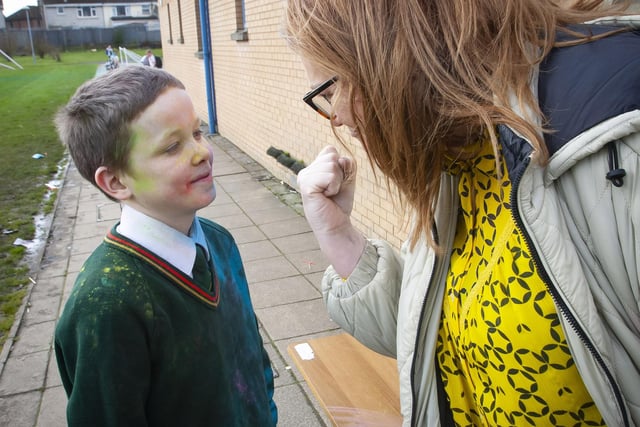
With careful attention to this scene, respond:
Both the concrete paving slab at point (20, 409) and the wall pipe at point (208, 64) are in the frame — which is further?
the wall pipe at point (208, 64)

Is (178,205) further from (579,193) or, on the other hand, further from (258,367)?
(579,193)

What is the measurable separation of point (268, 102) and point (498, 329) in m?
6.89

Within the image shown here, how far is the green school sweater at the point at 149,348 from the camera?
125 cm

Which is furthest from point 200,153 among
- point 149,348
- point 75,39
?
Result: point 75,39

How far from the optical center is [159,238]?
1449 mm

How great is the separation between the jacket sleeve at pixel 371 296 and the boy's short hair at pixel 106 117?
67 cm

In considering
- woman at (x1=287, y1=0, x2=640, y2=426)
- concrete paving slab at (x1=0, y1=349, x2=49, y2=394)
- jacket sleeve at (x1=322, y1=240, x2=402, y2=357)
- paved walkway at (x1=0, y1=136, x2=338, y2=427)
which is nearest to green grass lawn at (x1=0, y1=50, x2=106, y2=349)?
paved walkway at (x1=0, y1=136, x2=338, y2=427)

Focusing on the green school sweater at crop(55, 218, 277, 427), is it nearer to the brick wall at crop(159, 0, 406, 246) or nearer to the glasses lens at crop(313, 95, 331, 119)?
the glasses lens at crop(313, 95, 331, 119)

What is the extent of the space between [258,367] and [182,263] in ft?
1.42

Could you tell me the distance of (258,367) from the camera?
168 cm

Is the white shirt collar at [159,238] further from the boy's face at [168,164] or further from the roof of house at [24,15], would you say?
the roof of house at [24,15]

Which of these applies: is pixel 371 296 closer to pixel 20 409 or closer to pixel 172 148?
pixel 172 148

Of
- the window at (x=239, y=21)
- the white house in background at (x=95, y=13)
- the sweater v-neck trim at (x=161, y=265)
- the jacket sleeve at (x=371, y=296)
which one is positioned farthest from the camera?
the white house in background at (x=95, y=13)

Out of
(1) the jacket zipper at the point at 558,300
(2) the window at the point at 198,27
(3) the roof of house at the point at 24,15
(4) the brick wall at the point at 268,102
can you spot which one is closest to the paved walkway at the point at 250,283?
(4) the brick wall at the point at 268,102
